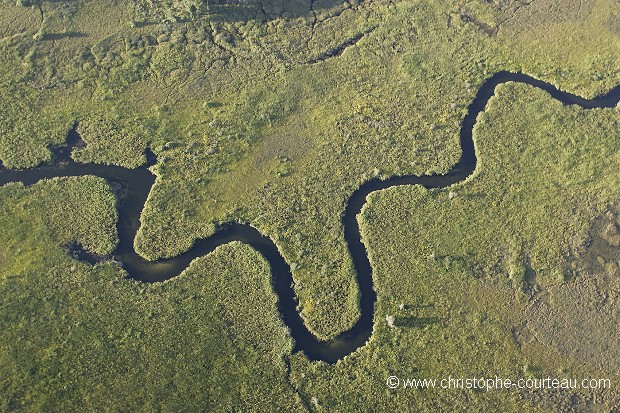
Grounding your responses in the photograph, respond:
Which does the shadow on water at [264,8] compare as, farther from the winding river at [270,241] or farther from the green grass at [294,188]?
the winding river at [270,241]

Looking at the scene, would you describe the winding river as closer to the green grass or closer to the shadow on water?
the green grass

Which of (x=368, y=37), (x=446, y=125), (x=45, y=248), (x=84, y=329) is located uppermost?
(x=368, y=37)

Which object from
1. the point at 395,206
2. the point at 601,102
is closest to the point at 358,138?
the point at 395,206

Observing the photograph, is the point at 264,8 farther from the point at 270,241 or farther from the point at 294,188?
the point at 270,241

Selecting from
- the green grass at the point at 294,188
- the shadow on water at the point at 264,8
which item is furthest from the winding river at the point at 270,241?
the shadow on water at the point at 264,8

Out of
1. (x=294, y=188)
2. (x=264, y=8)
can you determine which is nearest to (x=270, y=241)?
(x=294, y=188)

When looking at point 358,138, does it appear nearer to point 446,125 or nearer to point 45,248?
point 446,125

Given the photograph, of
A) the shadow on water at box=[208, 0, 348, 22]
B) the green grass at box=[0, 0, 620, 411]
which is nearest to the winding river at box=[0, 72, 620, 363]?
the green grass at box=[0, 0, 620, 411]
